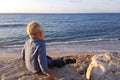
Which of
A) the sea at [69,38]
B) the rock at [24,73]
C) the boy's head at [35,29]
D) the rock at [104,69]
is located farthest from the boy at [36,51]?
the sea at [69,38]

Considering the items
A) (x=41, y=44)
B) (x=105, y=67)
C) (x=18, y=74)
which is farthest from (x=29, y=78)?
(x=105, y=67)

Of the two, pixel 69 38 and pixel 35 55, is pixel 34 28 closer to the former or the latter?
pixel 35 55

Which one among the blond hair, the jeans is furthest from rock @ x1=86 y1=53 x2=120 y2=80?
the blond hair

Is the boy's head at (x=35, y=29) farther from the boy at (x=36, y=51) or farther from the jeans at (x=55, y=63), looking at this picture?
the jeans at (x=55, y=63)

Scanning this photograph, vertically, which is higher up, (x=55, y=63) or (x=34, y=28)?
(x=34, y=28)

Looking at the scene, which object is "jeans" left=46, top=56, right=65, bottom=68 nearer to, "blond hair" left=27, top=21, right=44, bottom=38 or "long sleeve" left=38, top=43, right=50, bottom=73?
"long sleeve" left=38, top=43, right=50, bottom=73

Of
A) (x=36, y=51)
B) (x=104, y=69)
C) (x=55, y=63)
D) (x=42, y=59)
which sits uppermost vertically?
(x=36, y=51)

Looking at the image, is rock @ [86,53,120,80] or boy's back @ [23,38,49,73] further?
rock @ [86,53,120,80]

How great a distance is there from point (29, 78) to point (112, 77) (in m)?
1.97

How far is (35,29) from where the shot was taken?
491 centimetres

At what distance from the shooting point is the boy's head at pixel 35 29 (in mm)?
4898

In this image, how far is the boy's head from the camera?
4898mm

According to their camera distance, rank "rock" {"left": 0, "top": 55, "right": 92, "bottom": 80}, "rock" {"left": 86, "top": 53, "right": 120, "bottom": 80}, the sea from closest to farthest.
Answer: "rock" {"left": 0, "top": 55, "right": 92, "bottom": 80}
"rock" {"left": 86, "top": 53, "right": 120, "bottom": 80}
the sea

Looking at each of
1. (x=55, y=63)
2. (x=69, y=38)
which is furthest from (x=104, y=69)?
(x=69, y=38)
